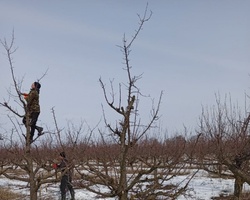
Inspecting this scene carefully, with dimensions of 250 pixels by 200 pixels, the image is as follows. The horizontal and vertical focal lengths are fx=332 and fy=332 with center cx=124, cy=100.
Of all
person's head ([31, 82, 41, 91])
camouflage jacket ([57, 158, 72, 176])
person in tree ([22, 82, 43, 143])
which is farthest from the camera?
person's head ([31, 82, 41, 91])

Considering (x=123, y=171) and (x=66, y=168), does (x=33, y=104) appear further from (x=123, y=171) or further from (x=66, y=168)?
(x=123, y=171)

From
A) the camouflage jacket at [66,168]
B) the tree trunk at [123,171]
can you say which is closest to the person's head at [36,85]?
the camouflage jacket at [66,168]

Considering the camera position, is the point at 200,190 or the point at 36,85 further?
the point at 200,190

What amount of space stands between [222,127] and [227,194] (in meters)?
4.97

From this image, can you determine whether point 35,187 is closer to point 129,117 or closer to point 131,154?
point 131,154

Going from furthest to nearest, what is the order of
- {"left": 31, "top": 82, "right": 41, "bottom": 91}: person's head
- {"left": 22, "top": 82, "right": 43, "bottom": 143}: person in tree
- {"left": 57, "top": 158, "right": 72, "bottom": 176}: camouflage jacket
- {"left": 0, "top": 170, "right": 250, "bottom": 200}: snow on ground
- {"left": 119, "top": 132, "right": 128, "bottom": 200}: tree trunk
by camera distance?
{"left": 0, "top": 170, "right": 250, "bottom": 200}: snow on ground < {"left": 31, "top": 82, "right": 41, "bottom": 91}: person's head < {"left": 22, "top": 82, "right": 43, "bottom": 143}: person in tree < {"left": 57, "top": 158, "right": 72, "bottom": 176}: camouflage jacket < {"left": 119, "top": 132, "right": 128, "bottom": 200}: tree trunk

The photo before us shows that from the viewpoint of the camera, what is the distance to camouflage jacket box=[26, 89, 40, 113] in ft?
15.4

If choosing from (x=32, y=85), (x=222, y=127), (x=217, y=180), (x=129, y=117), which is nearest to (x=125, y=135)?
(x=129, y=117)

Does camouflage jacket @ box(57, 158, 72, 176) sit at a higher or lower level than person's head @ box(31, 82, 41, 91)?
lower

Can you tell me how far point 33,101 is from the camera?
16.0ft

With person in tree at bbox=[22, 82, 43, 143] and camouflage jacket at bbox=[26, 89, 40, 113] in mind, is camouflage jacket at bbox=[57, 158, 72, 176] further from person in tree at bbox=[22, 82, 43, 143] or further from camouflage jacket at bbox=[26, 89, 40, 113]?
camouflage jacket at bbox=[26, 89, 40, 113]

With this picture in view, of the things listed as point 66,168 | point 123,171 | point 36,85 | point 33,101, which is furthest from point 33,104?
point 123,171

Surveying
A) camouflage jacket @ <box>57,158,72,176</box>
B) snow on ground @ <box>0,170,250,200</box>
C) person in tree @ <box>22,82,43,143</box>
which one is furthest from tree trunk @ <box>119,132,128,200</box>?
snow on ground @ <box>0,170,250,200</box>

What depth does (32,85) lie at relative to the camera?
515cm
